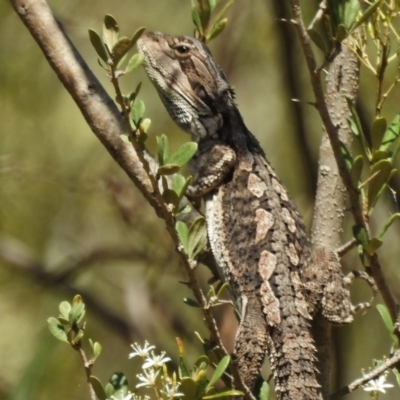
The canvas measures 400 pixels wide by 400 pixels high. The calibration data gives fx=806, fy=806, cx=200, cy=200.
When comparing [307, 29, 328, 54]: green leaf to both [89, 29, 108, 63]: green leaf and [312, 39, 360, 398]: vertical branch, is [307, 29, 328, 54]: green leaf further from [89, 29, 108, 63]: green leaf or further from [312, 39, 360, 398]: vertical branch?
[312, 39, 360, 398]: vertical branch

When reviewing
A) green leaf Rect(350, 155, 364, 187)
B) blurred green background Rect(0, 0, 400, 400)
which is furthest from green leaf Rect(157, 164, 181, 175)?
blurred green background Rect(0, 0, 400, 400)

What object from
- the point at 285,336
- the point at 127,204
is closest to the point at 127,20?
the point at 127,204

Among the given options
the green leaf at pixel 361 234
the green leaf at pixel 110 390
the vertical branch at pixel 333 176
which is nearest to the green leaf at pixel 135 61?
the green leaf at pixel 361 234

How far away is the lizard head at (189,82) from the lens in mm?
4867

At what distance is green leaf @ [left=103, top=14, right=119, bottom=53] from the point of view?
2.36 meters

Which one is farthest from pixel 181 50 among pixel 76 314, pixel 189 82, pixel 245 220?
pixel 76 314

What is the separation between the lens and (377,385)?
8.60 feet

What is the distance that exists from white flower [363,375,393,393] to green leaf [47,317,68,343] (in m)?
0.99

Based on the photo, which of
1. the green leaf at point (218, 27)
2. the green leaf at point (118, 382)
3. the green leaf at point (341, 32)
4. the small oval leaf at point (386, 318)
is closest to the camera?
the green leaf at point (341, 32)

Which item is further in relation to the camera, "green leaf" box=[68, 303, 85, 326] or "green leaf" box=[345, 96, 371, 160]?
"green leaf" box=[345, 96, 371, 160]

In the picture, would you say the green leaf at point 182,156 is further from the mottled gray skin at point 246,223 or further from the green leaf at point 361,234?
the mottled gray skin at point 246,223

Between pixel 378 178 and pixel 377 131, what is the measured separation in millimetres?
159

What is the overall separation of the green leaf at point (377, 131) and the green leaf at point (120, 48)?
88cm

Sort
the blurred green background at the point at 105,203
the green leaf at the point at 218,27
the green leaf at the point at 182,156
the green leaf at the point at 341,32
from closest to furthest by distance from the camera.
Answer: the green leaf at the point at 341,32
the green leaf at the point at 182,156
the green leaf at the point at 218,27
the blurred green background at the point at 105,203
